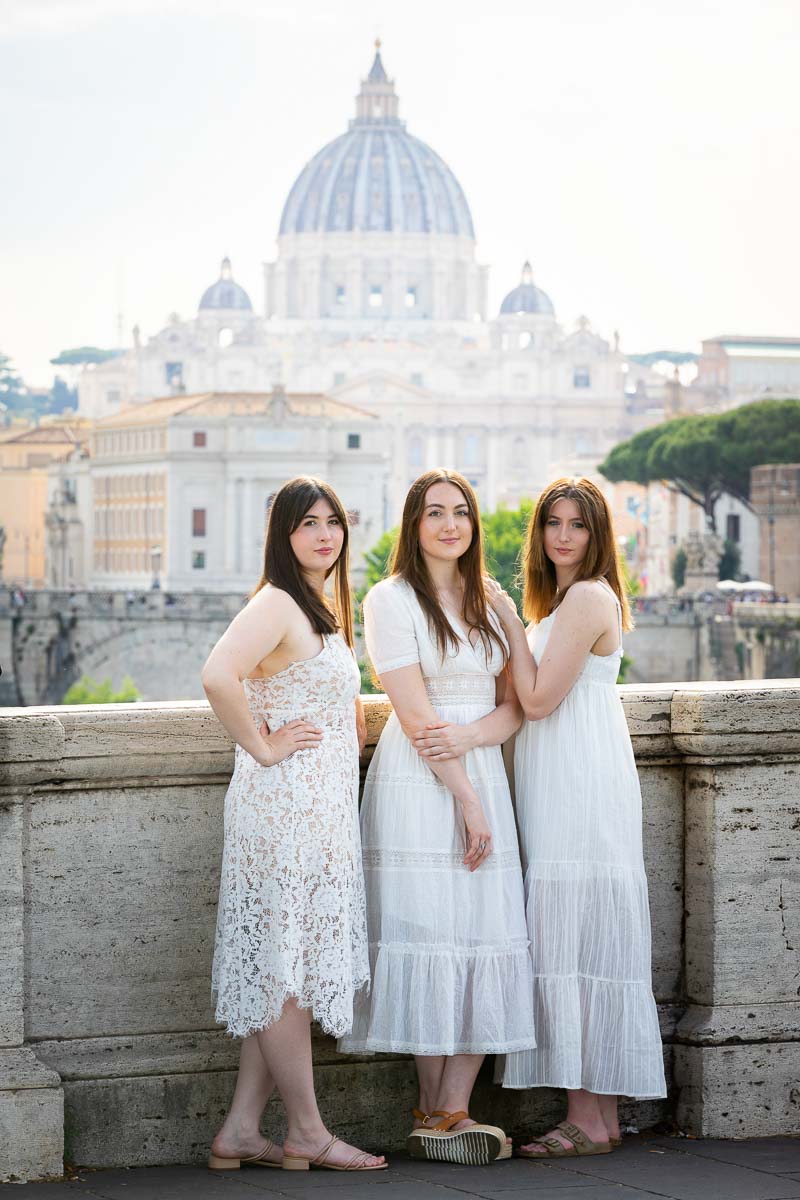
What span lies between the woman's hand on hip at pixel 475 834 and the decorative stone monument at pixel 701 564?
119 ft

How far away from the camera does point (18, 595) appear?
139 feet

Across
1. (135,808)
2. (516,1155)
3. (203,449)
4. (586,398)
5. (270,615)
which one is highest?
(586,398)

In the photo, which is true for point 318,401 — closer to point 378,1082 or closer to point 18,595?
point 18,595

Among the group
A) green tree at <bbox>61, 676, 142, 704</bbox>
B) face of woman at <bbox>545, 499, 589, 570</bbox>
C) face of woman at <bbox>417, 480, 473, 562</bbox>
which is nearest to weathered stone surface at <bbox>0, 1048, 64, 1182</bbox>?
face of woman at <bbox>417, 480, 473, 562</bbox>

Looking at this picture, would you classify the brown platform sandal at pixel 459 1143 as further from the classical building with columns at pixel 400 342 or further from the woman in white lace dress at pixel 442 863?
the classical building with columns at pixel 400 342

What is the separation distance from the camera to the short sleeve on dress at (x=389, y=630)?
3.55m

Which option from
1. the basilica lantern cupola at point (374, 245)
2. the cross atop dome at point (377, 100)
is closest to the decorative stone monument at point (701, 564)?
the basilica lantern cupola at point (374, 245)

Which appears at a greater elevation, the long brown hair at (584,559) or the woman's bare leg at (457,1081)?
the long brown hair at (584,559)

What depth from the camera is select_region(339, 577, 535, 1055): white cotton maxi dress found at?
3525 millimetres

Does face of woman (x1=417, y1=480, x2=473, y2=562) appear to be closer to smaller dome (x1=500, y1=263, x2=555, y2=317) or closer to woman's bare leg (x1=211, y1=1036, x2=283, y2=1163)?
woman's bare leg (x1=211, y1=1036, x2=283, y2=1163)

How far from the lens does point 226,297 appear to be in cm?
10369

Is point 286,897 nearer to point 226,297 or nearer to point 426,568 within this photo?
point 426,568

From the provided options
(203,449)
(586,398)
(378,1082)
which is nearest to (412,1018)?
(378,1082)

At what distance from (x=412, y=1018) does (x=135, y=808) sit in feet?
1.76
